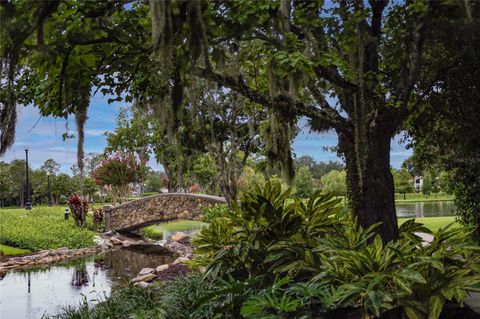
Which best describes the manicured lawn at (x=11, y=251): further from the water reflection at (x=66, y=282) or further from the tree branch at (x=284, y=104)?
the tree branch at (x=284, y=104)

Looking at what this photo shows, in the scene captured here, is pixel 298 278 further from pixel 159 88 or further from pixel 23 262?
pixel 23 262

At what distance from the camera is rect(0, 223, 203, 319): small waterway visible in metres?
8.85

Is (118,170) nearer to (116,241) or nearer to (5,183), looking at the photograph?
(116,241)

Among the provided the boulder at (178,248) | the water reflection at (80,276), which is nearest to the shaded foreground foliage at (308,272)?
the water reflection at (80,276)

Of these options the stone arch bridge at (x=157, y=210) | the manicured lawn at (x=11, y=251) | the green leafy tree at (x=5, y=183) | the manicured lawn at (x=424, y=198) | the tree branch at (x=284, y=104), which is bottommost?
the manicured lawn at (x=424, y=198)

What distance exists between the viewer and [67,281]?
38.0 ft

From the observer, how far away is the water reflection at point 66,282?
29.3 ft

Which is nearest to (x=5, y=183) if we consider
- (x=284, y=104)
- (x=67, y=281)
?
(x=67, y=281)

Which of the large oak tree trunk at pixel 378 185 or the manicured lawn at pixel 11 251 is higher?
the large oak tree trunk at pixel 378 185

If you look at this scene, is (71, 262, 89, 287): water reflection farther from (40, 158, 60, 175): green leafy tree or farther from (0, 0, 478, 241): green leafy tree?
(40, 158, 60, 175): green leafy tree

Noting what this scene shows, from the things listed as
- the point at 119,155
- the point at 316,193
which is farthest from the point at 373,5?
the point at 119,155

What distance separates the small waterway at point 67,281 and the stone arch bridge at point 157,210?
7.82 feet

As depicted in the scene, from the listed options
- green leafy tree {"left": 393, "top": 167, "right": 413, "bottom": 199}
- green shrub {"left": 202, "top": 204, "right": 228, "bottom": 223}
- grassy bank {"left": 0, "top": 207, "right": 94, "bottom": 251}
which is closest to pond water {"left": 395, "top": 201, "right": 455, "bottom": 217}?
green shrub {"left": 202, "top": 204, "right": 228, "bottom": 223}

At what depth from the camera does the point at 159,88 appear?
569cm
